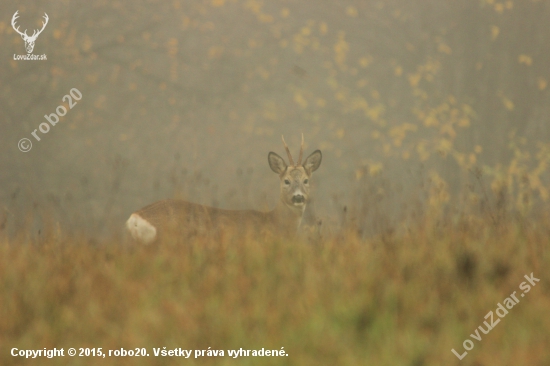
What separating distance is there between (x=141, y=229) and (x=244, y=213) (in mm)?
1213

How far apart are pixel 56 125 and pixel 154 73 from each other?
1.81m

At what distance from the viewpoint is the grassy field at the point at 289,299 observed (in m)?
3.07

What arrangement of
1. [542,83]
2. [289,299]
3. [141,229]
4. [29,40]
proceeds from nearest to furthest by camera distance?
[289,299]
[141,229]
[542,83]
[29,40]

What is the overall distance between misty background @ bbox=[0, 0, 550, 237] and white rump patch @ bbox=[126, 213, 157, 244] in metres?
3.80

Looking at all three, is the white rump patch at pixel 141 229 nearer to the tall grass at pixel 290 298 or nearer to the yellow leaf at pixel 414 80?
the tall grass at pixel 290 298

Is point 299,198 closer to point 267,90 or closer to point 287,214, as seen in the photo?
point 287,214

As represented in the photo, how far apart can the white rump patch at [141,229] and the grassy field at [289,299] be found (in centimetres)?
168

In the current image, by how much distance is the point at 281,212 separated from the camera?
24.9ft

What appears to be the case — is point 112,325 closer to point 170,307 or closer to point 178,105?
point 170,307

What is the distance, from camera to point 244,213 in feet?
24.1

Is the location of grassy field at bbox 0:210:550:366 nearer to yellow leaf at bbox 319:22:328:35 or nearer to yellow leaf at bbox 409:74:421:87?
yellow leaf at bbox 409:74:421:87

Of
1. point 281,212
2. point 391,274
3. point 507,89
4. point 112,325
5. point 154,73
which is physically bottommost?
point 112,325

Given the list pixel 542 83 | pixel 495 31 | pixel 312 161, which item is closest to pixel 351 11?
pixel 495 31

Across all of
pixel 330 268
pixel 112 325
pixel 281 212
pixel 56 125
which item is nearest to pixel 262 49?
pixel 56 125
